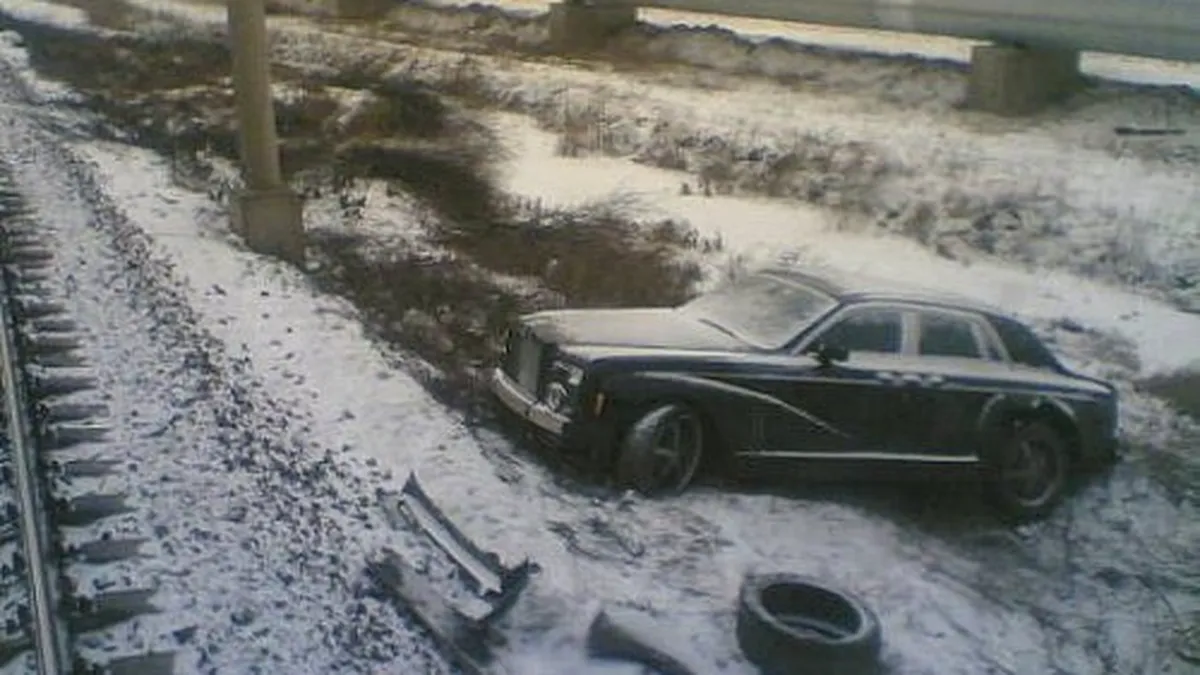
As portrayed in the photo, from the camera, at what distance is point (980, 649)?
4930mm

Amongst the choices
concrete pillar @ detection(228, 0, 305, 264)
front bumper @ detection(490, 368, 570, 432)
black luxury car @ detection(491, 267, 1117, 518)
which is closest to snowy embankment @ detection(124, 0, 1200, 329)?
black luxury car @ detection(491, 267, 1117, 518)

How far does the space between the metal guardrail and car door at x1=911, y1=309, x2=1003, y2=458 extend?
5.20 feet

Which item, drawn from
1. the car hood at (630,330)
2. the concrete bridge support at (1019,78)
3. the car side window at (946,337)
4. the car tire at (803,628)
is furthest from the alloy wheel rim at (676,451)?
the concrete bridge support at (1019,78)

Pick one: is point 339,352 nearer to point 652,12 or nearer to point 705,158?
point 705,158

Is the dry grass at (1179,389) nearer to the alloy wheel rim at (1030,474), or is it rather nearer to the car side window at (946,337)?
the alloy wheel rim at (1030,474)

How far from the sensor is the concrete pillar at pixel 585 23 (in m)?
10.1

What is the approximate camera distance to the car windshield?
6.17 meters

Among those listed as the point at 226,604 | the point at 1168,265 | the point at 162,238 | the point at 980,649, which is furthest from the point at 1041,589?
the point at 162,238

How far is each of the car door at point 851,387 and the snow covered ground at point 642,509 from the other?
297 mm

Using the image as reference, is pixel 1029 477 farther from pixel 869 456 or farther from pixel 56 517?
pixel 56 517

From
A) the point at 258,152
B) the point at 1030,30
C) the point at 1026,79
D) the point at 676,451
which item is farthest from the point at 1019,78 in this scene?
the point at 258,152

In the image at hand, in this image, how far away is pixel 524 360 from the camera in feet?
20.5

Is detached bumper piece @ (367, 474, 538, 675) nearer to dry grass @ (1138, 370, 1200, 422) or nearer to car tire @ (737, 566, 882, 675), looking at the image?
car tire @ (737, 566, 882, 675)

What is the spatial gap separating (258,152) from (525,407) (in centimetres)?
537
